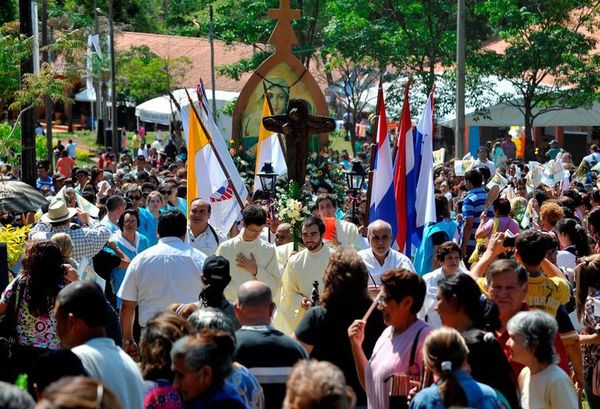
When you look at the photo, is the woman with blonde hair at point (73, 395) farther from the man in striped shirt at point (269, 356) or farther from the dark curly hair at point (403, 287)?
the dark curly hair at point (403, 287)

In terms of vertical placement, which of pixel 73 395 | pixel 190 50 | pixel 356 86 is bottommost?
pixel 73 395

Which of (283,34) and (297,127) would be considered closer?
(297,127)

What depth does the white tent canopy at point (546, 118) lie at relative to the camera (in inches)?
1437

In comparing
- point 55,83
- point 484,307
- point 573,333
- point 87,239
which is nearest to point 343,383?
point 484,307

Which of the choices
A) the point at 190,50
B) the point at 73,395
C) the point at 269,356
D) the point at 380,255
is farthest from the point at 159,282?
the point at 190,50

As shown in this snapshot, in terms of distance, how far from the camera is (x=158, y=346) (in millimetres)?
5871

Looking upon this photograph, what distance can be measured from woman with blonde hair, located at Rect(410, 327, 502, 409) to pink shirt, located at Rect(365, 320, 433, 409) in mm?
758

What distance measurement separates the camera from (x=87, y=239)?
33.5 feet

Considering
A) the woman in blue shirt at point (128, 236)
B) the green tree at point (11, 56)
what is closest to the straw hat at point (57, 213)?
the woman in blue shirt at point (128, 236)

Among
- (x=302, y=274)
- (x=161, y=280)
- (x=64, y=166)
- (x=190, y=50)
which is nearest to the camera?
(x=161, y=280)

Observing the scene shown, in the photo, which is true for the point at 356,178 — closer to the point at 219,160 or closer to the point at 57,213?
the point at 219,160

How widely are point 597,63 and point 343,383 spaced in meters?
29.9

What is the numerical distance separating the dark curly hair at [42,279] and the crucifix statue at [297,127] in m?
9.20

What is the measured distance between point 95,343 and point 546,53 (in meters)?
28.6
